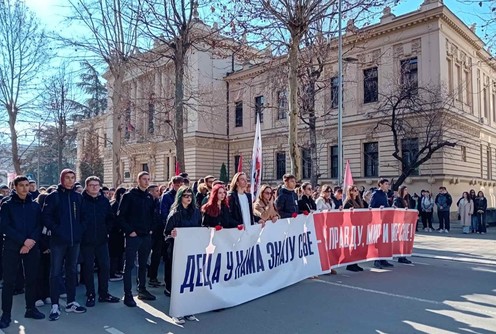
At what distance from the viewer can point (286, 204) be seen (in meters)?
8.94

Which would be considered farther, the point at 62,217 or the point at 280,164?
the point at 280,164

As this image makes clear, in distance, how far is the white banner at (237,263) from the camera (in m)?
6.07

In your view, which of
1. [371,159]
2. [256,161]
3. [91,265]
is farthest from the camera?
[371,159]

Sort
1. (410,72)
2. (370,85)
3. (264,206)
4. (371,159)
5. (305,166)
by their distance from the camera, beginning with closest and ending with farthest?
(264,206) → (410,72) → (371,159) → (370,85) → (305,166)

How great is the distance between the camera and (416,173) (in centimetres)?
2938

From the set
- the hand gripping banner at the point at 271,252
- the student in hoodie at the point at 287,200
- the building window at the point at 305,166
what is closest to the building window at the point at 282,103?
the building window at the point at 305,166

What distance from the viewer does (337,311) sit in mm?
6395

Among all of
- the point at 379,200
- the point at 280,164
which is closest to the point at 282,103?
the point at 280,164

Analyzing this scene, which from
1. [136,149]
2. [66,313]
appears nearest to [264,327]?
[66,313]

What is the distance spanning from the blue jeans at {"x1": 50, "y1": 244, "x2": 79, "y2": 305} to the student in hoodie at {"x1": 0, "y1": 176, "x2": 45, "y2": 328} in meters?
0.25

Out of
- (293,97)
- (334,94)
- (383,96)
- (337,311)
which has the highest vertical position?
(334,94)

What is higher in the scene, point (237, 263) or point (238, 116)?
point (238, 116)

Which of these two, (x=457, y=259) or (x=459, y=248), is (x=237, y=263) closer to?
(x=457, y=259)

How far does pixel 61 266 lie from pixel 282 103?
1174 inches
